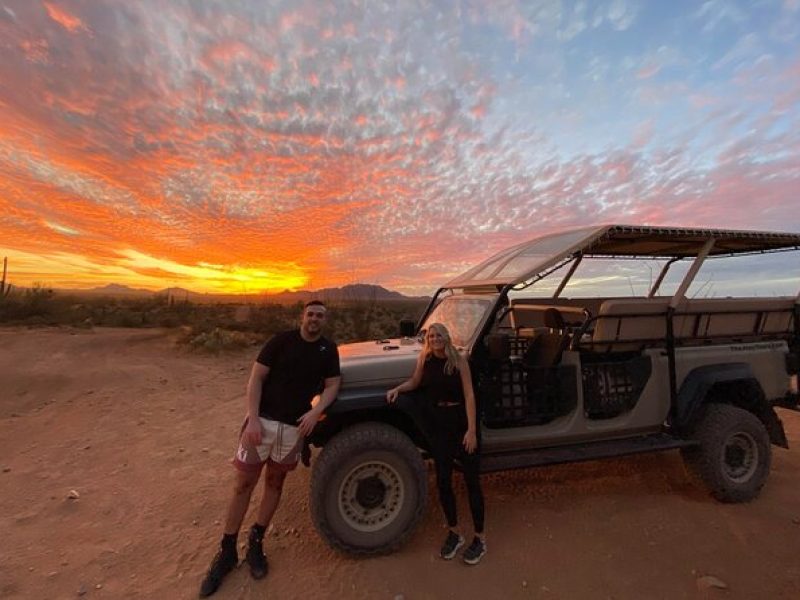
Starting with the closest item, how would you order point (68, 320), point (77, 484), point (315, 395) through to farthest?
point (315, 395)
point (77, 484)
point (68, 320)

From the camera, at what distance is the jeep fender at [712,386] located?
4246 millimetres

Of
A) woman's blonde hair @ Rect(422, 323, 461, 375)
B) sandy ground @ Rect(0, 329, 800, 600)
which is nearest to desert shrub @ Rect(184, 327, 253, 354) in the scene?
sandy ground @ Rect(0, 329, 800, 600)

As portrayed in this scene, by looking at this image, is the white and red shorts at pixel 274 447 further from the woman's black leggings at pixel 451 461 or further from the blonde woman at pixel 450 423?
the woman's black leggings at pixel 451 461

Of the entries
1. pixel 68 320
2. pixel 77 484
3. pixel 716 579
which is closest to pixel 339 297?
pixel 68 320

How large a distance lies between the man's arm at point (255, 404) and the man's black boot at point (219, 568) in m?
0.73

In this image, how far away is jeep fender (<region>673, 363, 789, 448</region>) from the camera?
4.25 m

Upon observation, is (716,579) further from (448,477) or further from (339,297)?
(339,297)

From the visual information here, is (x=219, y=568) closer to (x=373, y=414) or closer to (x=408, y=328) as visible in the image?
(x=373, y=414)

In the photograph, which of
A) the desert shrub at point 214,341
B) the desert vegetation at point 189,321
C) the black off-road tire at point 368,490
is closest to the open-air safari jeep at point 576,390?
the black off-road tire at point 368,490

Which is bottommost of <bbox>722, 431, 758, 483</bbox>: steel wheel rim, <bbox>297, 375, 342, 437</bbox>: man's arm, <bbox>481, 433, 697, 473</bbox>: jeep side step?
<bbox>722, 431, 758, 483</bbox>: steel wheel rim

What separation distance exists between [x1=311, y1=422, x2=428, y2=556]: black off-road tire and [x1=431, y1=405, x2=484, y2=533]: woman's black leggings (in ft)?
0.62

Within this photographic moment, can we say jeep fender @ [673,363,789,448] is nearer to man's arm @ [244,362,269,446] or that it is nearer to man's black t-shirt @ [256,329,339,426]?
man's black t-shirt @ [256,329,339,426]

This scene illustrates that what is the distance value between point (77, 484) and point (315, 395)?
3.21 meters

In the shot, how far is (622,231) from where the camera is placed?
418 centimetres
